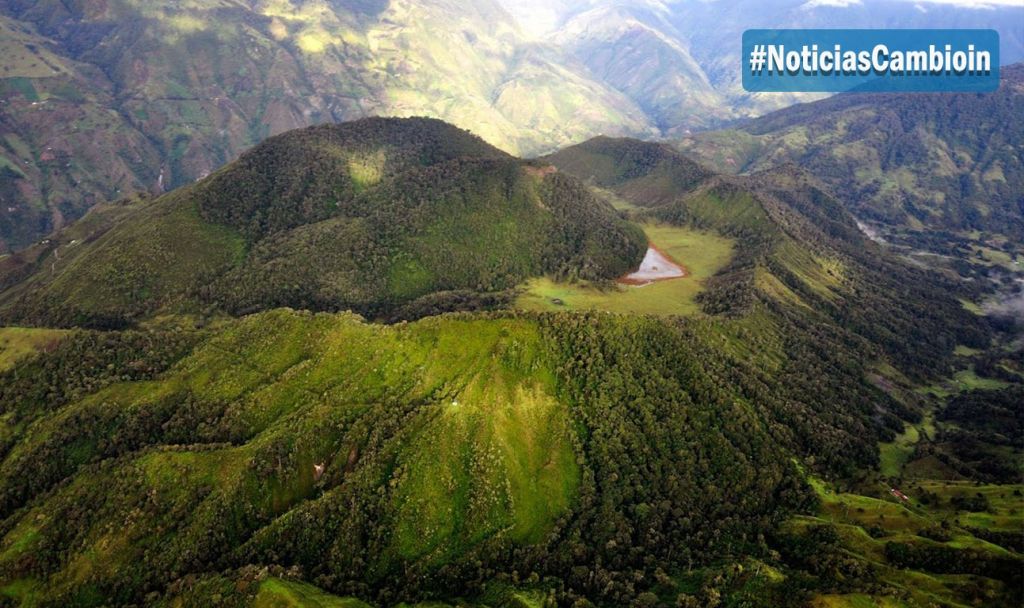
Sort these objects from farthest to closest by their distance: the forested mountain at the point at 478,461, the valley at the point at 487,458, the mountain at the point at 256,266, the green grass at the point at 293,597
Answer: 1. the mountain at the point at 256,266
2. the forested mountain at the point at 478,461
3. the valley at the point at 487,458
4. the green grass at the point at 293,597

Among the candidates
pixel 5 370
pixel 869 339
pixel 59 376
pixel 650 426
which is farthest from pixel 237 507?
pixel 869 339

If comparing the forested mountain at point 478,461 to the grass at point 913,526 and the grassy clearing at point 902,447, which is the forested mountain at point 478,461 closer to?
the grass at point 913,526

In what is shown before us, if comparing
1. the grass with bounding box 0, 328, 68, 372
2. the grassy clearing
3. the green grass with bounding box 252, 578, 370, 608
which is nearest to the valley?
the green grass with bounding box 252, 578, 370, 608

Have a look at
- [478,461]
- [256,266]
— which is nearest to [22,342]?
[256,266]

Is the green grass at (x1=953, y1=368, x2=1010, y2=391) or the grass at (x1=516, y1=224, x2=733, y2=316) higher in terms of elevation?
the green grass at (x1=953, y1=368, x2=1010, y2=391)

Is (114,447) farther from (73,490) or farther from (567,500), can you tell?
(567,500)

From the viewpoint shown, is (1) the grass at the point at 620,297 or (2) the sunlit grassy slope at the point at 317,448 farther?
(1) the grass at the point at 620,297

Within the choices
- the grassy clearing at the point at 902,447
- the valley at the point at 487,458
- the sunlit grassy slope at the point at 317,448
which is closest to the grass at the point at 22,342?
the valley at the point at 487,458

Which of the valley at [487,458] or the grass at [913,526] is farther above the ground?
the grass at [913,526]

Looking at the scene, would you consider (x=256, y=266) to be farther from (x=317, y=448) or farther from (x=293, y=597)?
(x=293, y=597)

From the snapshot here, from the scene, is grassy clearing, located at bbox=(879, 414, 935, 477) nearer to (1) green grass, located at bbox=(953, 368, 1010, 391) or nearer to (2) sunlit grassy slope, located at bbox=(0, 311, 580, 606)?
(1) green grass, located at bbox=(953, 368, 1010, 391)
